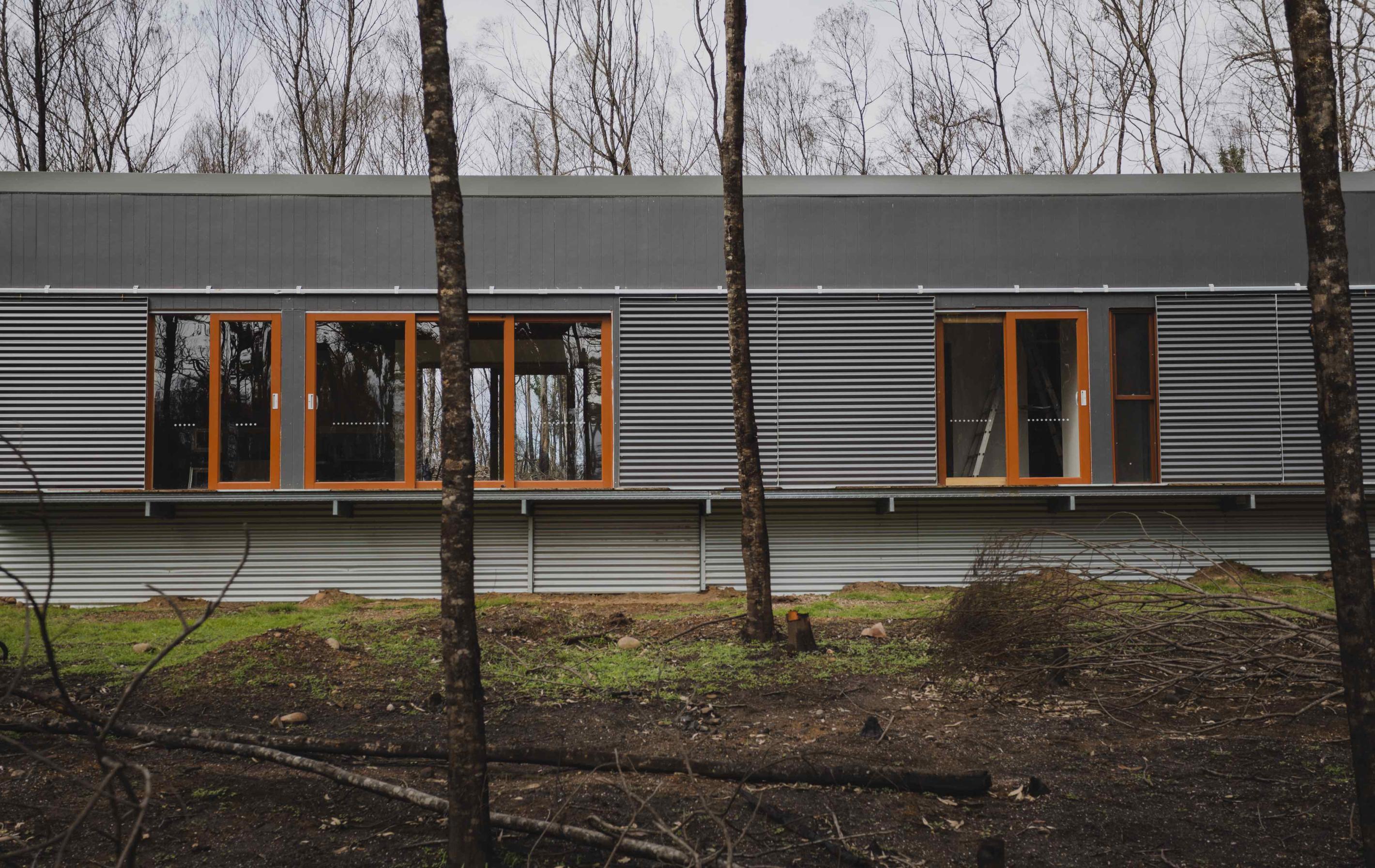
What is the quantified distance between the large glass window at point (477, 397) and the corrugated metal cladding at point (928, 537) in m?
2.38

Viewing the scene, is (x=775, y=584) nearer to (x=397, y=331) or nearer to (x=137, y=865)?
(x=397, y=331)

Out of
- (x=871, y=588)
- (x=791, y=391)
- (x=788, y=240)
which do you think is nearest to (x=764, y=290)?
(x=788, y=240)

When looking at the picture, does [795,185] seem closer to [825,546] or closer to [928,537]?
[825,546]

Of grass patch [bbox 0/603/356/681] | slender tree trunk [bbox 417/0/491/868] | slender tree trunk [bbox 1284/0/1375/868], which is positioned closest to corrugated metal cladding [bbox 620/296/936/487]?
grass patch [bbox 0/603/356/681]

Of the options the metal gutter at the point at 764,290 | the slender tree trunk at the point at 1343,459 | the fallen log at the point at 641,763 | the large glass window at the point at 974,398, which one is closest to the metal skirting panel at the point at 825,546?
the large glass window at the point at 974,398

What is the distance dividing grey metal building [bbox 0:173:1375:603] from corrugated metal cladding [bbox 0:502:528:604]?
3 cm

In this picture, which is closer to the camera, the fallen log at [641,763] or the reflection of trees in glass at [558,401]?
the fallen log at [641,763]

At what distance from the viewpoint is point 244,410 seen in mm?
10133

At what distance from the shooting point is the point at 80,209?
10.2 meters

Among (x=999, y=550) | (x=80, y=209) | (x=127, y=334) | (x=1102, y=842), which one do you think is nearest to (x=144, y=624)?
(x=127, y=334)

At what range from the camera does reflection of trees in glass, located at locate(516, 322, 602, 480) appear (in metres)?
10.3

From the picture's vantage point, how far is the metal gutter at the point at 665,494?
385 inches

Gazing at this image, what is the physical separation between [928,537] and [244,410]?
7.11 metres

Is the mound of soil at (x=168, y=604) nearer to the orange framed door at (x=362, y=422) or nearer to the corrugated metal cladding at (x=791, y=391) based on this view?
the orange framed door at (x=362, y=422)
